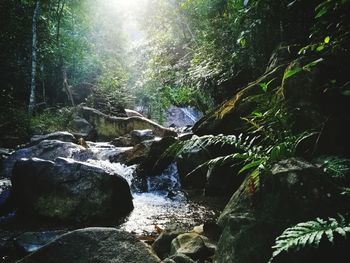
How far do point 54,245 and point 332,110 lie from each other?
3.58 meters

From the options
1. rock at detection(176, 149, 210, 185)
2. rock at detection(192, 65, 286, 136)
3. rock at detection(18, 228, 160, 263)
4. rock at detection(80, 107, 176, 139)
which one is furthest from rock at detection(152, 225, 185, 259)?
rock at detection(80, 107, 176, 139)

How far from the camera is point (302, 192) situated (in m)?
2.54

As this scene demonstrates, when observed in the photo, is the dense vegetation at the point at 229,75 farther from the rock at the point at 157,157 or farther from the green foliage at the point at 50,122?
the rock at the point at 157,157

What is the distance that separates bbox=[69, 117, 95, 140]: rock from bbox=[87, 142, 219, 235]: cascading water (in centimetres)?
651

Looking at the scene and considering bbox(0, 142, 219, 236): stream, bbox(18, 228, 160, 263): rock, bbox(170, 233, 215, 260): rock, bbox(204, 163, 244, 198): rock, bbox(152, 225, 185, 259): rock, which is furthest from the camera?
bbox(204, 163, 244, 198): rock

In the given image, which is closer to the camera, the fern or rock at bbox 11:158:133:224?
the fern

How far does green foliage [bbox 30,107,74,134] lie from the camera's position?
1482 centimetres

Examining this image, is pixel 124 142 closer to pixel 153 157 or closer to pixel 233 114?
pixel 153 157

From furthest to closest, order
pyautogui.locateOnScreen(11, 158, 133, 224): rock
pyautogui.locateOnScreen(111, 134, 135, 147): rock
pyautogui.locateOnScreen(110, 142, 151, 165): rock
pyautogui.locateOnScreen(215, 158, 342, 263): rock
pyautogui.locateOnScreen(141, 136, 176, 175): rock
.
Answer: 1. pyautogui.locateOnScreen(111, 134, 135, 147): rock
2. pyautogui.locateOnScreen(110, 142, 151, 165): rock
3. pyautogui.locateOnScreen(141, 136, 176, 175): rock
4. pyautogui.locateOnScreen(11, 158, 133, 224): rock
5. pyautogui.locateOnScreen(215, 158, 342, 263): rock

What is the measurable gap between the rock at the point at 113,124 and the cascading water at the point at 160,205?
6487 mm

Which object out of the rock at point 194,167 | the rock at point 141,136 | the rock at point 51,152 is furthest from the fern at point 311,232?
the rock at point 141,136

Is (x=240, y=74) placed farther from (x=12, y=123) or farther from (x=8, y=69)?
(x=8, y=69)

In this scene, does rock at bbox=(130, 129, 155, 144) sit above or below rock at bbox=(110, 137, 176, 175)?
above

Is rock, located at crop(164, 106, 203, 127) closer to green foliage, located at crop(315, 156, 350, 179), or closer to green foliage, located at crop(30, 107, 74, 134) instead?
green foliage, located at crop(30, 107, 74, 134)
